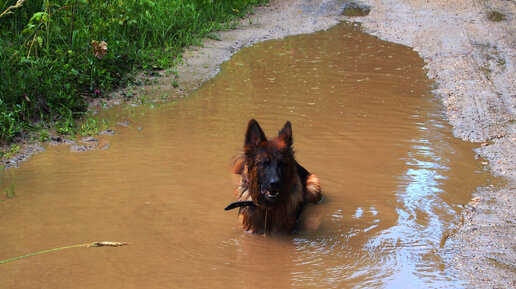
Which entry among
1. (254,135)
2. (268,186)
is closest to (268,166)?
(268,186)

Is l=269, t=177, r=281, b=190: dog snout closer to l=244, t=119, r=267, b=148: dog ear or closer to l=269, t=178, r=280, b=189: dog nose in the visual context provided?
l=269, t=178, r=280, b=189: dog nose

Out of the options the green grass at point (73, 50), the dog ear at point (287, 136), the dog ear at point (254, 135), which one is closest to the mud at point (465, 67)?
the green grass at point (73, 50)

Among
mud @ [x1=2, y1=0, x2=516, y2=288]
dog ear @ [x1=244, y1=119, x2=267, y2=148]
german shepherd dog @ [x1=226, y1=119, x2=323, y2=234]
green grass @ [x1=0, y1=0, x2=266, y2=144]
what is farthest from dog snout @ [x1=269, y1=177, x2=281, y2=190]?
green grass @ [x1=0, y1=0, x2=266, y2=144]

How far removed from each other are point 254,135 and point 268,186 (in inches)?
21.8

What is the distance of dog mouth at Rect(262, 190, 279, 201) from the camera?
5062 millimetres

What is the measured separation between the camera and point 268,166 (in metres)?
5.08

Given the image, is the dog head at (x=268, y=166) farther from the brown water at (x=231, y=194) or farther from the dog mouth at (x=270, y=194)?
the brown water at (x=231, y=194)

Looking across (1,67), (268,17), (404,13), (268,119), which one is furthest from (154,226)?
(404,13)

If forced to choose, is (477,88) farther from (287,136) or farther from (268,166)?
(268,166)

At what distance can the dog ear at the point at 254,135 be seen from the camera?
5.27 metres

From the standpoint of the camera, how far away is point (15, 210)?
552cm

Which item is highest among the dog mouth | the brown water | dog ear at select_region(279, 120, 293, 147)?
dog ear at select_region(279, 120, 293, 147)

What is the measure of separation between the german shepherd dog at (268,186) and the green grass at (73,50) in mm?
3352

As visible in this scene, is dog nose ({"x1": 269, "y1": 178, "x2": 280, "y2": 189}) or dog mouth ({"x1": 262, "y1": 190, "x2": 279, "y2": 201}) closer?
dog nose ({"x1": 269, "y1": 178, "x2": 280, "y2": 189})
